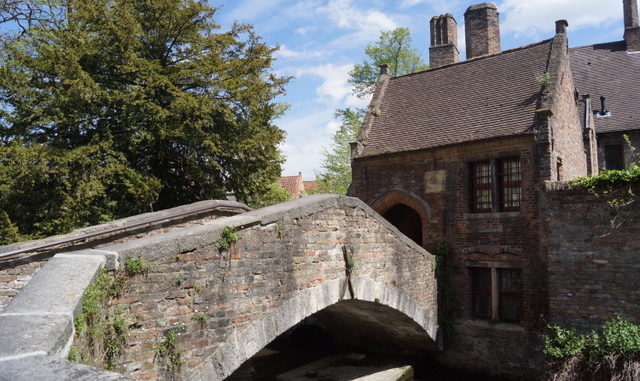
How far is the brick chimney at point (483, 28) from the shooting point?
19562 millimetres

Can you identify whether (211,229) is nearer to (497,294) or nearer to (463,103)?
(497,294)

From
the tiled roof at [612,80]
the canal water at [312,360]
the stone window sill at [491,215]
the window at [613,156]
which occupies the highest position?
the tiled roof at [612,80]

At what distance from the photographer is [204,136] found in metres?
12.8

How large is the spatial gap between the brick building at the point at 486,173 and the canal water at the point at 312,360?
0.54 m

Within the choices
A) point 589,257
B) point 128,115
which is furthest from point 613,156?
point 128,115

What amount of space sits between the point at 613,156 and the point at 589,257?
1033cm

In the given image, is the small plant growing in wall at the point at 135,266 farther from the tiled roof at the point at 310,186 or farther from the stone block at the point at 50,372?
the tiled roof at the point at 310,186

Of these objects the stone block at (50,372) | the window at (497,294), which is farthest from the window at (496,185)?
the stone block at (50,372)

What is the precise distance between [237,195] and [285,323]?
8.09 meters

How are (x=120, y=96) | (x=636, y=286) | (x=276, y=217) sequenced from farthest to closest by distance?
(x=120, y=96)
(x=636, y=286)
(x=276, y=217)

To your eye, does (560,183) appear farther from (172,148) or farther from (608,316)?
(172,148)

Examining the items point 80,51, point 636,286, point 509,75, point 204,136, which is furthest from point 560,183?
point 80,51

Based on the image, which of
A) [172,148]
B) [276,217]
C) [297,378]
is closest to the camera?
[276,217]

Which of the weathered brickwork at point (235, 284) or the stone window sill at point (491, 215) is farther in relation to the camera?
the stone window sill at point (491, 215)
